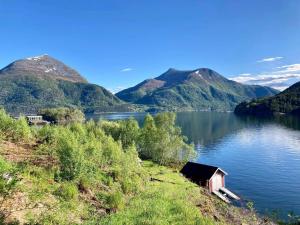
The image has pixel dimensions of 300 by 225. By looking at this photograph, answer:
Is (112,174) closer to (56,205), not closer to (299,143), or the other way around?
(56,205)

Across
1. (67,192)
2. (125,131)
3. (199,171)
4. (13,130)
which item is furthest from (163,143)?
(67,192)

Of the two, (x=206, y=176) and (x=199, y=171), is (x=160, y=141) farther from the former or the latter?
(x=206, y=176)

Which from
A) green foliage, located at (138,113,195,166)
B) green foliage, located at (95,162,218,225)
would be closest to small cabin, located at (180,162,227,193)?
green foliage, located at (138,113,195,166)

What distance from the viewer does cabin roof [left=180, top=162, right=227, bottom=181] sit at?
72881 millimetres

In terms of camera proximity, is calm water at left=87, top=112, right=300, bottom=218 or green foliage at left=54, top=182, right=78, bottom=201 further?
calm water at left=87, top=112, right=300, bottom=218

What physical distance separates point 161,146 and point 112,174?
50218 millimetres

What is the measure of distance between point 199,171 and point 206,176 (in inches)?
124

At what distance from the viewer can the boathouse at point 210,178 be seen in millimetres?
71062

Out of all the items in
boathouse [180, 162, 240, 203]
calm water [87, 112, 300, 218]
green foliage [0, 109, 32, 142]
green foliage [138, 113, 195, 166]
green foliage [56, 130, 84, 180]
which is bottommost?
calm water [87, 112, 300, 218]

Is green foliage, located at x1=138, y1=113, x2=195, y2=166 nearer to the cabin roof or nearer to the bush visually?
the cabin roof

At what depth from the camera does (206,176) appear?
7281 cm

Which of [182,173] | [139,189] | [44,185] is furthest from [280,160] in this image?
[44,185]

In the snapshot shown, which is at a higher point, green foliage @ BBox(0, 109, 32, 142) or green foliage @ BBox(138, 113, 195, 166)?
green foliage @ BBox(0, 109, 32, 142)

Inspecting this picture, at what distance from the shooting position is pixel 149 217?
28203 mm
